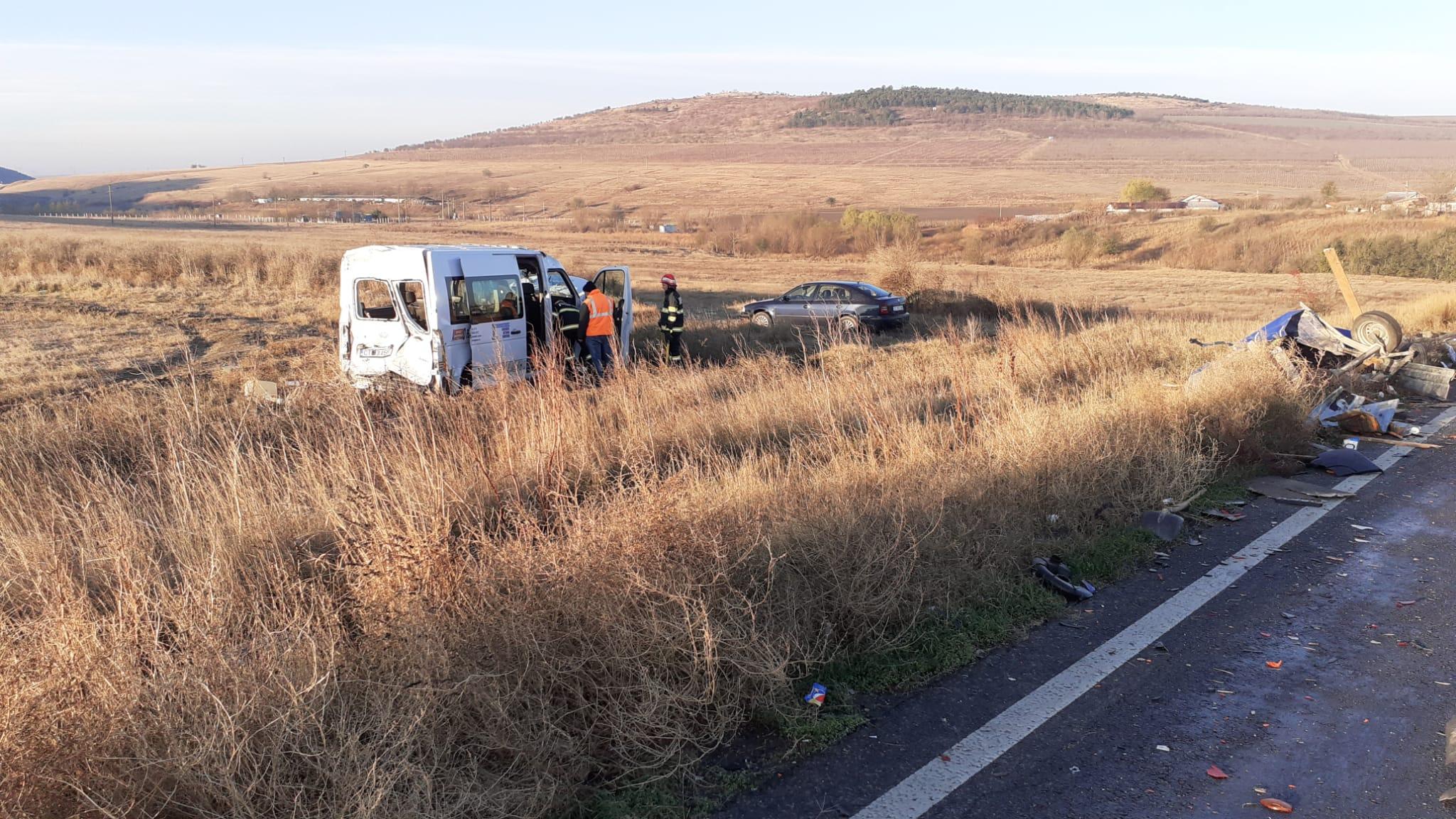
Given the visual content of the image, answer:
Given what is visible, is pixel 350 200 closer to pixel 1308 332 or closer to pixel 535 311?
pixel 535 311

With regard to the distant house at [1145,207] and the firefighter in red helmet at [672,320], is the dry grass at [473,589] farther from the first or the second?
the distant house at [1145,207]

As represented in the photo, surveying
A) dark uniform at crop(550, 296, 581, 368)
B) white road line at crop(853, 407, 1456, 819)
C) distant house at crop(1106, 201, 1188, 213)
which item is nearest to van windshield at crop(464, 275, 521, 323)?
dark uniform at crop(550, 296, 581, 368)

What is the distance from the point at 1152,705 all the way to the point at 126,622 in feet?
13.0

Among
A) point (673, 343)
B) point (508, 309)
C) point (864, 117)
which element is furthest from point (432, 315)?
point (864, 117)

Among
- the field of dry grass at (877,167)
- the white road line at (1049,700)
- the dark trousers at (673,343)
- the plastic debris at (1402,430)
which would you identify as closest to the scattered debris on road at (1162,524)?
the white road line at (1049,700)

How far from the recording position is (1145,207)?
76.6 meters

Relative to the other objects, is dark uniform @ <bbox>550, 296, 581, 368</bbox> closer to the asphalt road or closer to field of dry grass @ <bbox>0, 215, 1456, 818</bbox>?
field of dry grass @ <bbox>0, 215, 1456, 818</bbox>

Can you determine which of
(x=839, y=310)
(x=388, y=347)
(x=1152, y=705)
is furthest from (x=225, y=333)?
(x=1152, y=705)

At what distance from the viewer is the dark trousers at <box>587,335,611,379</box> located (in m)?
13.5

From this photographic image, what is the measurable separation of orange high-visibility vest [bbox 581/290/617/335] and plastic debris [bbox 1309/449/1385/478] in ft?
27.6

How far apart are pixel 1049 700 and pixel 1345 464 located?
18.5ft

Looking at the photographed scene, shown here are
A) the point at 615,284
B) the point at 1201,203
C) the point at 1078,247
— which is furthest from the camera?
the point at 1201,203

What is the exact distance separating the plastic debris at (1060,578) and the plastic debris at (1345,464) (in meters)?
4.00

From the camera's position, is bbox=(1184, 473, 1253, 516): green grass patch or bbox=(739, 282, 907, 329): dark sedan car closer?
bbox=(1184, 473, 1253, 516): green grass patch
